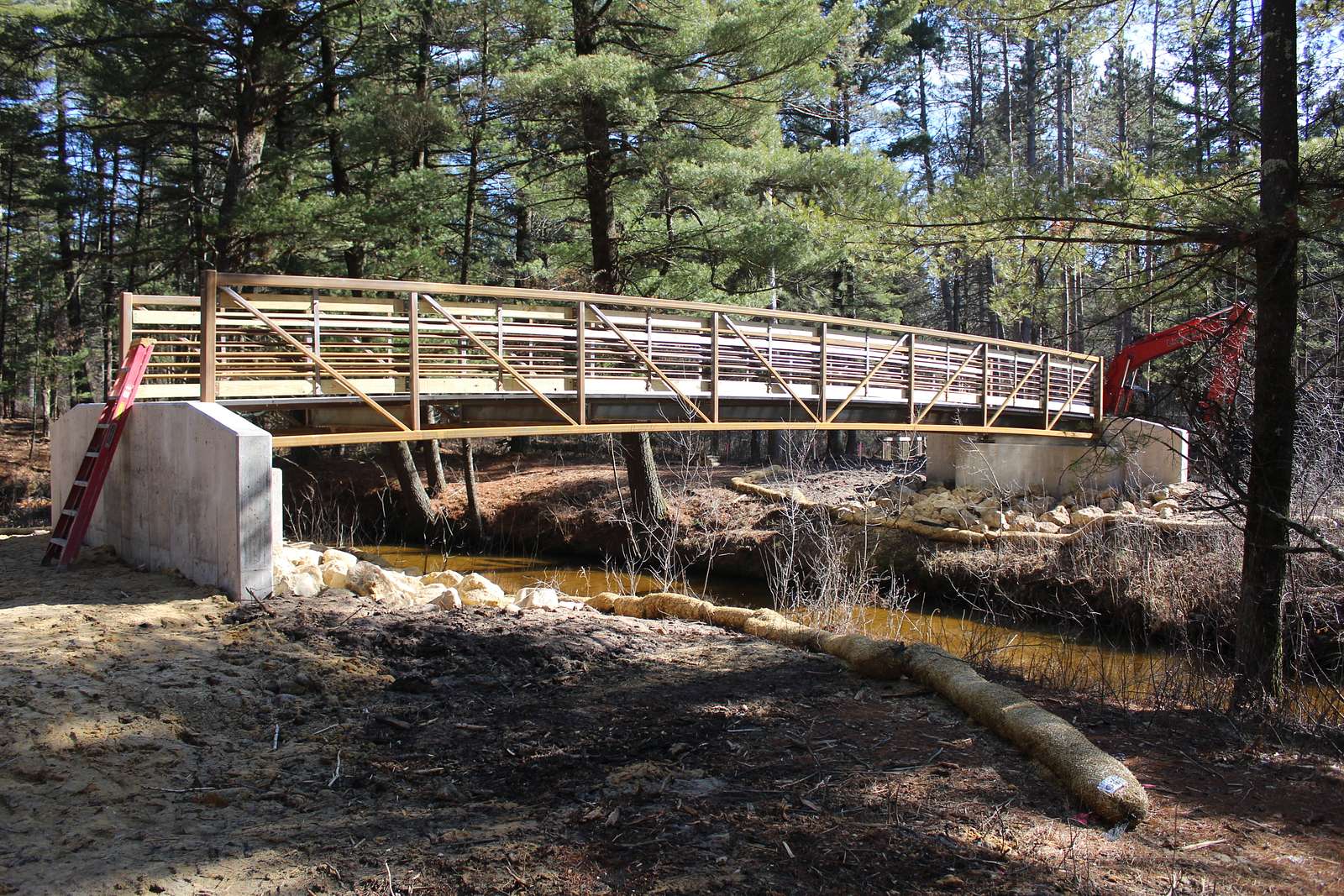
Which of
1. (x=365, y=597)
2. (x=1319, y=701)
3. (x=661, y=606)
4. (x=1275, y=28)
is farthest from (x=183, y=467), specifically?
(x=1319, y=701)

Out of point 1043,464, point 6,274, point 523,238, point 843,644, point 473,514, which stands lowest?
point 473,514

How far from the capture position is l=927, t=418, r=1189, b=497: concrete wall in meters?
16.5

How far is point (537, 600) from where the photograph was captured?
304 inches

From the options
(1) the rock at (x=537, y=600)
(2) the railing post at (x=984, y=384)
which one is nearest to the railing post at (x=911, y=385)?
(2) the railing post at (x=984, y=384)

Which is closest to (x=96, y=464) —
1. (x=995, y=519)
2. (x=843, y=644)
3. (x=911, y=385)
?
(x=843, y=644)

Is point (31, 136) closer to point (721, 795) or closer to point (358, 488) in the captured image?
point (358, 488)

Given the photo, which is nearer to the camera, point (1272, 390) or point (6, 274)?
point (1272, 390)

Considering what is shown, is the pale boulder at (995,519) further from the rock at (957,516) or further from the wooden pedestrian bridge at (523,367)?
the wooden pedestrian bridge at (523,367)

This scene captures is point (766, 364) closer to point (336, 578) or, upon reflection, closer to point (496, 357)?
point (496, 357)

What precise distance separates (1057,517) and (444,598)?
11307mm

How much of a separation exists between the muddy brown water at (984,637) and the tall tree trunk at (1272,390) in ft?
1.24

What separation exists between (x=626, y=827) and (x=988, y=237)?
5611 millimetres

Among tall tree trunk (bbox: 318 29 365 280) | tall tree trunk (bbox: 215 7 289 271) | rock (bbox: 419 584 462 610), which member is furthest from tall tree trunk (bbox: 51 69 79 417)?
rock (bbox: 419 584 462 610)

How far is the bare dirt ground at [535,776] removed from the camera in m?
3.10
